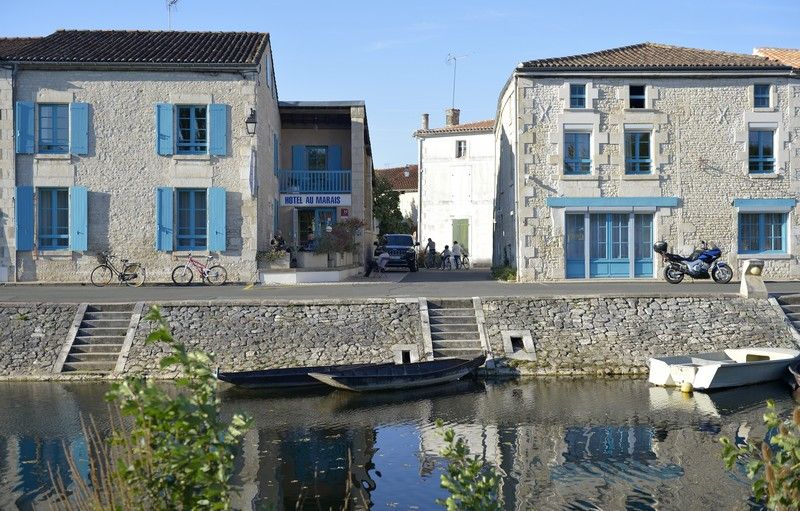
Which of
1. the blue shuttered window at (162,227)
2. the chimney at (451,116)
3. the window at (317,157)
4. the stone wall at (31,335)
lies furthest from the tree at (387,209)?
the stone wall at (31,335)

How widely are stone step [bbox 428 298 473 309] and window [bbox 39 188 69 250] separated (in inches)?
454

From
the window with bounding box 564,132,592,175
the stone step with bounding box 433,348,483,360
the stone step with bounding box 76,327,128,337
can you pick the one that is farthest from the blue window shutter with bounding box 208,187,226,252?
the window with bounding box 564,132,592,175

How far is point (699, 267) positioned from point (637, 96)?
5.62 meters

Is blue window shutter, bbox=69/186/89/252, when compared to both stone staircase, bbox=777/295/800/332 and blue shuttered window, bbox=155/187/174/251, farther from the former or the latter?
stone staircase, bbox=777/295/800/332

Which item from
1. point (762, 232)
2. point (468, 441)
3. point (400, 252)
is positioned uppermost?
point (762, 232)

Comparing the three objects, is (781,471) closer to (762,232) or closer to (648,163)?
(648,163)

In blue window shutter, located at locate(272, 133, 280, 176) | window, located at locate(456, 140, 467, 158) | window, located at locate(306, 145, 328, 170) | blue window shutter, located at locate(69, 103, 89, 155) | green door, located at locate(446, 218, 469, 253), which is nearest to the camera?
blue window shutter, located at locate(69, 103, 89, 155)

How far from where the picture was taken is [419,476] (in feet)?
33.4

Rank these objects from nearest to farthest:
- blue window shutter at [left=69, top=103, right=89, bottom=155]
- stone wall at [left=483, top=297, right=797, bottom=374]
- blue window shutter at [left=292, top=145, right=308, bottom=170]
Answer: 1. stone wall at [left=483, top=297, right=797, bottom=374]
2. blue window shutter at [left=69, top=103, right=89, bottom=155]
3. blue window shutter at [left=292, top=145, right=308, bottom=170]

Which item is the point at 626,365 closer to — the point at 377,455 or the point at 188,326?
the point at 377,455

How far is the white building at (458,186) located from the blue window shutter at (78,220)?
72.0 feet

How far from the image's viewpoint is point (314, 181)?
2941cm

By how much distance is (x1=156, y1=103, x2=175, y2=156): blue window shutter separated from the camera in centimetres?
2442

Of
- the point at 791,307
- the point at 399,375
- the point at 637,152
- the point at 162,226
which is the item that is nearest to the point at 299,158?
the point at 162,226
